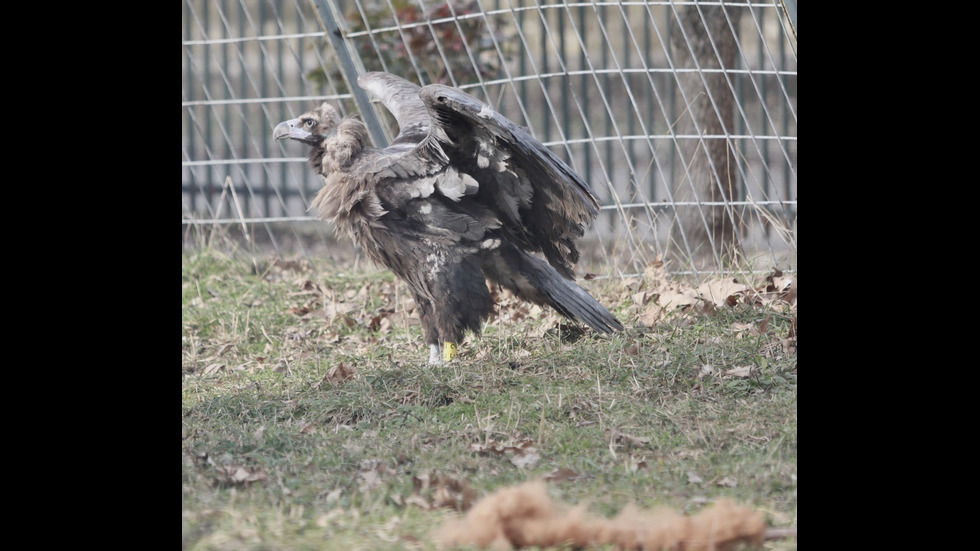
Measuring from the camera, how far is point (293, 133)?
189 inches

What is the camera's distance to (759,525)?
89.9 inches

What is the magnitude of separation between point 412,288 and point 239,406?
1.06 m

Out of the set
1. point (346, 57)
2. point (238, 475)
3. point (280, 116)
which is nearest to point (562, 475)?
point (238, 475)

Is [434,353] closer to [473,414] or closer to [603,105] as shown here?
[473,414]

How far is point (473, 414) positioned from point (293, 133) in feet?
6.31

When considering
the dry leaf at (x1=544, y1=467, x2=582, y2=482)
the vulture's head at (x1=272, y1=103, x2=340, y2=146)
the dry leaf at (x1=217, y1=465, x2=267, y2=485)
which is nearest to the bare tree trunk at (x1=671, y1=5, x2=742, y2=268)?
the vulture's head at (x1=272, y1=103, x2=340, y2=146)

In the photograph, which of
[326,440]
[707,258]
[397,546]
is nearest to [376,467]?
[326,440]

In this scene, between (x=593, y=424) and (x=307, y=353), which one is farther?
(x=307, y=353)

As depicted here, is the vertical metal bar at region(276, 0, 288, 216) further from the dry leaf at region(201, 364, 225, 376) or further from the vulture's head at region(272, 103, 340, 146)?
the dry leaf at region(201, 364, 225, 376)

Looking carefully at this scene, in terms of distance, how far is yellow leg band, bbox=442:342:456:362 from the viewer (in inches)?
177

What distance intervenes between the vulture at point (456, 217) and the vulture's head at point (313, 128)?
149mm

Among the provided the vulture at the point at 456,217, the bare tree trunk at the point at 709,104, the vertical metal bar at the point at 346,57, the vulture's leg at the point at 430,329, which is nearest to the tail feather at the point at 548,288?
the vulture at the point at 456,217

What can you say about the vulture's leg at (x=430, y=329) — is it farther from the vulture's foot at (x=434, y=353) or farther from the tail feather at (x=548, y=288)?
the tail feather at (x=548, y=288)

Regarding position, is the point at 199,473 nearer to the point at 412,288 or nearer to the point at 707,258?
the point at 412,288
